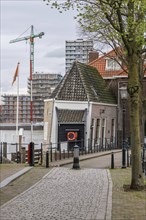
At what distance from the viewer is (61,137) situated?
31.2 m

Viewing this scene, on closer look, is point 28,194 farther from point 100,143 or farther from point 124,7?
point 100,143

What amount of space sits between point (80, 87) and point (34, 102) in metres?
80.9

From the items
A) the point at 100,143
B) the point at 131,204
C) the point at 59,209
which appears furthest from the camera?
the point at 100,143

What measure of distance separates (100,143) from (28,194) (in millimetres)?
22956

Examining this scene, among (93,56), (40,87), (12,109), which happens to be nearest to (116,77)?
(93,56)

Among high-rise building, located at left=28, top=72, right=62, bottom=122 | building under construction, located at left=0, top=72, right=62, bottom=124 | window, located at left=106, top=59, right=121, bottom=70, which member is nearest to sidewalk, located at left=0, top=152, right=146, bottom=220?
window, located at left=106, top=59, right=121, bottom=70

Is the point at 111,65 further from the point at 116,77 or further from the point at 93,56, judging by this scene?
the point at 93,56

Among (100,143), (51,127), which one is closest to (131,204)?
(51,127)

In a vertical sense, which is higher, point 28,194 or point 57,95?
point 57,95

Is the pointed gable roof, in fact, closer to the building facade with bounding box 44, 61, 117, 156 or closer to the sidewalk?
the building facade with bounding box 44, 61, 117, 156

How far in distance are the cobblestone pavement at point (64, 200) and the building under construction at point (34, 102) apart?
89.2 m

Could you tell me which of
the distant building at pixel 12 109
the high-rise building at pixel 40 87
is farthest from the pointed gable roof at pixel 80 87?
the high-rise building at pixel 40 87

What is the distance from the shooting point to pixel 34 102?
11331 cm

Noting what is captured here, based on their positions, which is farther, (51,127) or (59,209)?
(51,127)
